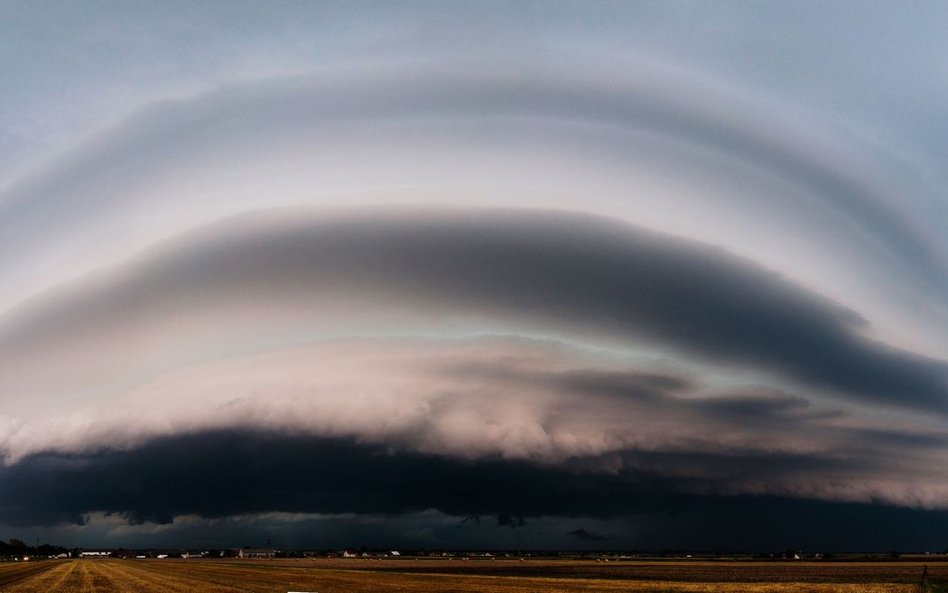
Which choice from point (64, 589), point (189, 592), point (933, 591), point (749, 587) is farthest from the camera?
point (749, 587)

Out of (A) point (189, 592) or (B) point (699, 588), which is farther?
(B) point (699, 588)

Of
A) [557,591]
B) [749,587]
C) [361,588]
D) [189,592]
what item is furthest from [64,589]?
[749,587]

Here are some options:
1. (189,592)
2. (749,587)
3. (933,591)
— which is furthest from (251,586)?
(933,591)

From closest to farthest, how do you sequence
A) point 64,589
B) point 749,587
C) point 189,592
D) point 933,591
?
1. point 933,591
2. point 189,592
3. point 64,589
4. point 749,587

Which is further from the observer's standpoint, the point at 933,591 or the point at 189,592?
A: the point at 189,592

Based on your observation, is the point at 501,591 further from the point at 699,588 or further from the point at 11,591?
the point at 11,591

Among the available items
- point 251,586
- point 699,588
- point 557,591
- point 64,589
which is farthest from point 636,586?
point 64,589

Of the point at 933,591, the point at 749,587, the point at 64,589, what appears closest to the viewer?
the point at 933,591

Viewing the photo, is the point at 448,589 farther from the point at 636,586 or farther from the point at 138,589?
the point at 138,589
